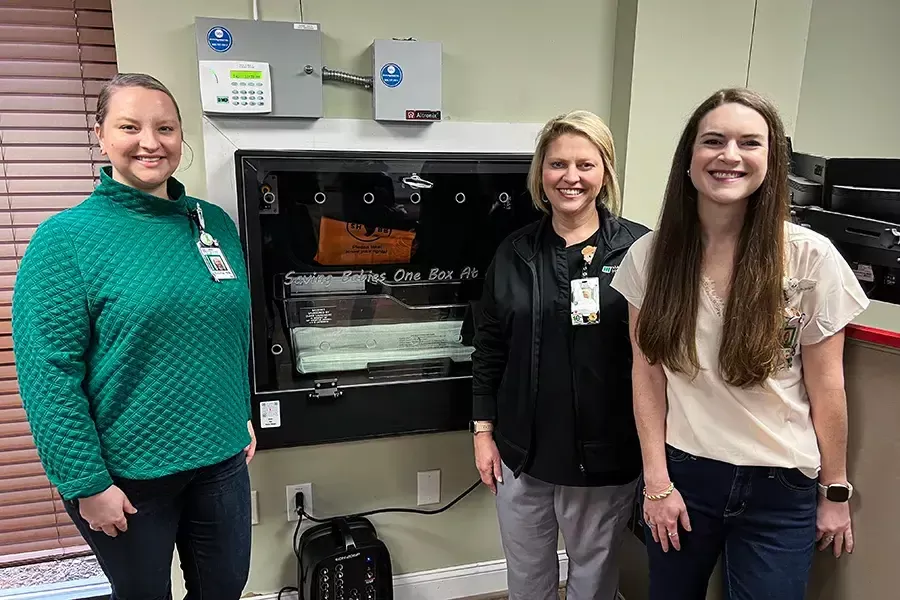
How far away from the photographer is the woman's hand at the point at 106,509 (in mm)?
1028

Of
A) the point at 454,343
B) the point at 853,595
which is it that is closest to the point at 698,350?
the point at 853,595

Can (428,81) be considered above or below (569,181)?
above

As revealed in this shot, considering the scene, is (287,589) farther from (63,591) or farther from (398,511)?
(63,591)

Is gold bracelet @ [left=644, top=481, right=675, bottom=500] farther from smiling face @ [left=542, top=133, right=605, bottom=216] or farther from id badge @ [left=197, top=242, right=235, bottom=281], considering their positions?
id badge @ [left=197, top=242, right=235, bottom=281]

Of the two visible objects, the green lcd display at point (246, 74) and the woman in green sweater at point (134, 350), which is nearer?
the woman in green sweater at point (134, 350)

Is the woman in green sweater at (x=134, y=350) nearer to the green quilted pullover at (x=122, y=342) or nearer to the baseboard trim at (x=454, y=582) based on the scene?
the green quilted pullover at (x=122, y=342)

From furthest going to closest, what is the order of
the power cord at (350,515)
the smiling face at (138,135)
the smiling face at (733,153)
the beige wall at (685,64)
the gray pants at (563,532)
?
1. the power cord at (350,515)
2. the beige wall at (685,64)
3. the gray pants at (563,532)
4. the smiling face at (138,135)
5. the smiling face at (733,153)

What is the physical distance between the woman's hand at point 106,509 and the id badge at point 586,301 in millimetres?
886

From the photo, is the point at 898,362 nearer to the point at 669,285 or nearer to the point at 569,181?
the point at 669,285

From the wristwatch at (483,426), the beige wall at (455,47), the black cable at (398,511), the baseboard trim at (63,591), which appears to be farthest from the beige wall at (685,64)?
the baseboard trim at (63,591)

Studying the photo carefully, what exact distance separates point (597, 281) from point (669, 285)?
21 centimetres

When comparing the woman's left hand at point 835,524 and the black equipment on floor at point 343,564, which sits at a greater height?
the woman's left hand at point 835,524

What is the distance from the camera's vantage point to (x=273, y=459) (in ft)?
5.51

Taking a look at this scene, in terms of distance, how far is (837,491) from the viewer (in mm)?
1000
